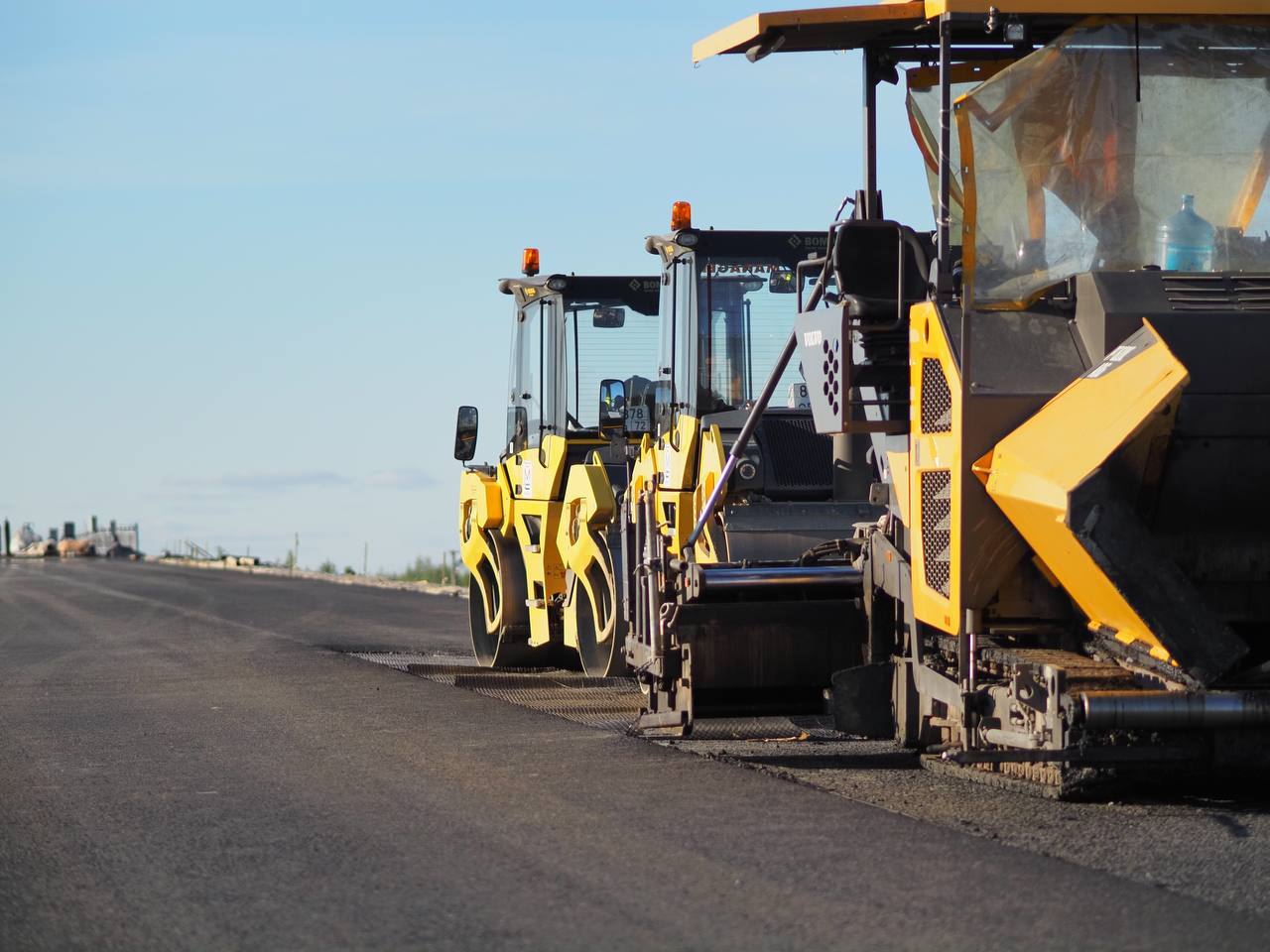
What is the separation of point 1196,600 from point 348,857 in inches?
134

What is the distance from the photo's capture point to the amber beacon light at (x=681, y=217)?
12.7 m

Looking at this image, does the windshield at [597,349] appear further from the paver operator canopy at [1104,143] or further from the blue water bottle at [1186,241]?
the blue water bottle at [1186,241]

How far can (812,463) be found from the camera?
11898mm

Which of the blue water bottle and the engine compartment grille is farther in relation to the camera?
the blue water bottle

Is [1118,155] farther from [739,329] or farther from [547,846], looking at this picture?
[739,329]

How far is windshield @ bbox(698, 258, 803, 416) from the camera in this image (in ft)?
40.8

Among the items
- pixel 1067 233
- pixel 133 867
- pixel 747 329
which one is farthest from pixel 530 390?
pixel 133 867

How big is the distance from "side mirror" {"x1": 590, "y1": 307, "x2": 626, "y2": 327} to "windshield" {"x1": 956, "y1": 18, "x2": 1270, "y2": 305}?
289 inches

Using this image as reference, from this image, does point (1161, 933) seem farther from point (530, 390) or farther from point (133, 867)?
point (530, 390)

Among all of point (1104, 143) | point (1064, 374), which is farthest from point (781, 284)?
point (1064, 374)

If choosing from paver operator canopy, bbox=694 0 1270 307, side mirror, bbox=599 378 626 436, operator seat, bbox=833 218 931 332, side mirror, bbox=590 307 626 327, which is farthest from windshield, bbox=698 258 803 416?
paver operator canopy, bbox=694 0 1270 307

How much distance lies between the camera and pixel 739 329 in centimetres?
1259

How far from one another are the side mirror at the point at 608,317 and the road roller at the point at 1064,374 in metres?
6.46

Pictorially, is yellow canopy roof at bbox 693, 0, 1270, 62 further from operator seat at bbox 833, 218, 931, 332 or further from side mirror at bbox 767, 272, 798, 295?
side mirror at bbox 767, 272, 798, 295
